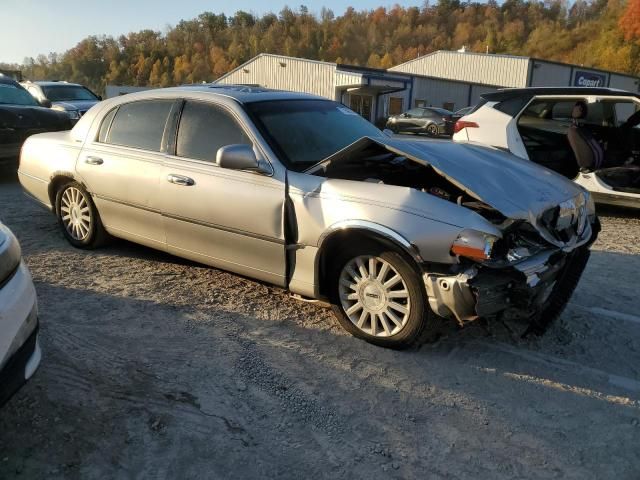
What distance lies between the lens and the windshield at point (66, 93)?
13938 mm

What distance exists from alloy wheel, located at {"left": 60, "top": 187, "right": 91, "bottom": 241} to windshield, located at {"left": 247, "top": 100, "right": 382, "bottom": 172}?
7.30 feet

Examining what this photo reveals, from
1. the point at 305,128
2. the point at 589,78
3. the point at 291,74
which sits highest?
the point at 589,78

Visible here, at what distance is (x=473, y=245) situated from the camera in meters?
3.13

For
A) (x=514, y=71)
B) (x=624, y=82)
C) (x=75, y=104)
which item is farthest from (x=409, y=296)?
(x=624, y=82)

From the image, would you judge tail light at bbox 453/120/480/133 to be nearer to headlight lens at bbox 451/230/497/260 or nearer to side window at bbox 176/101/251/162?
side window at bbox 176/101/251/162

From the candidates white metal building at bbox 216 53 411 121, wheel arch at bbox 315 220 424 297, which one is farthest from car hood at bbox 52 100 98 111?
white metal building at bbox 216 53 411 121

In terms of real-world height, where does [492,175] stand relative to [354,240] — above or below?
above

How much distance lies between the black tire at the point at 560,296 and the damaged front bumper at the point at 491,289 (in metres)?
0.15

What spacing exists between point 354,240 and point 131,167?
2275 mm

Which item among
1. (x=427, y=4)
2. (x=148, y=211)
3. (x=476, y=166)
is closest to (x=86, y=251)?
(x=148, y=211)

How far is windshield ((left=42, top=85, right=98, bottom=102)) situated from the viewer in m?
13.9

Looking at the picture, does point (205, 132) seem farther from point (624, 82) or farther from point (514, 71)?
point (624, 82)

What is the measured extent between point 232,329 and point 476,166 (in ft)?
6.75

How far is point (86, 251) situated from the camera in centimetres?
557
